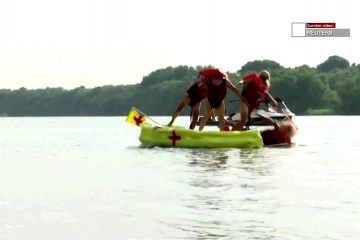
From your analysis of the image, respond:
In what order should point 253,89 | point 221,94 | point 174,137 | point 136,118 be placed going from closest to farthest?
point 174,137 < point 221,94 < point 253,89 < point 136,118

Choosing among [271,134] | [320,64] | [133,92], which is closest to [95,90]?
[133,92]

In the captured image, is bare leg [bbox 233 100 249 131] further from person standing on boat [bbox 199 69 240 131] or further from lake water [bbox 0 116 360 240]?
lake water [bbox 0 116 360 240]

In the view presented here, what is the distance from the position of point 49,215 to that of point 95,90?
6037 inches

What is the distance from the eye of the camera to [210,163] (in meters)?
17.7

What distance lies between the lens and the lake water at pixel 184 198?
8922 mm

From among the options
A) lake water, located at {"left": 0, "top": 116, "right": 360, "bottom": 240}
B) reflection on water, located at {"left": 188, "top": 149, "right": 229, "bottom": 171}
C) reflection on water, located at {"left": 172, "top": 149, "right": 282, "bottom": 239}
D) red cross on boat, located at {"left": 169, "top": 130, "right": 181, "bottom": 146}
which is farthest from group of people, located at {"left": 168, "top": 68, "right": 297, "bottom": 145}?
reflection on water, located at {"left": 172, "top": 149, "right": 282, "bottom": 239}

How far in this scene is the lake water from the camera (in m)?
8.92

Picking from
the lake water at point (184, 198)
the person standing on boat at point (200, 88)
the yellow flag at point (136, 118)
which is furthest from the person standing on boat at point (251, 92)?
the yellow flag at point (136, 118)

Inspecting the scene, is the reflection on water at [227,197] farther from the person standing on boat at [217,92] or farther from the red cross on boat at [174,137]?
the person standing on boat at [217,92]

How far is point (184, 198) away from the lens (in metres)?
11.6

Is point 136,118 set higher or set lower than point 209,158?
higher

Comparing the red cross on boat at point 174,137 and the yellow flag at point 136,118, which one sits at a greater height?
the yellow flag at point 136,118

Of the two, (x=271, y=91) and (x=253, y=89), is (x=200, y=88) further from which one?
(x=271, y=91)

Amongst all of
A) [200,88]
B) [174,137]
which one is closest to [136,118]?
[174,137]
